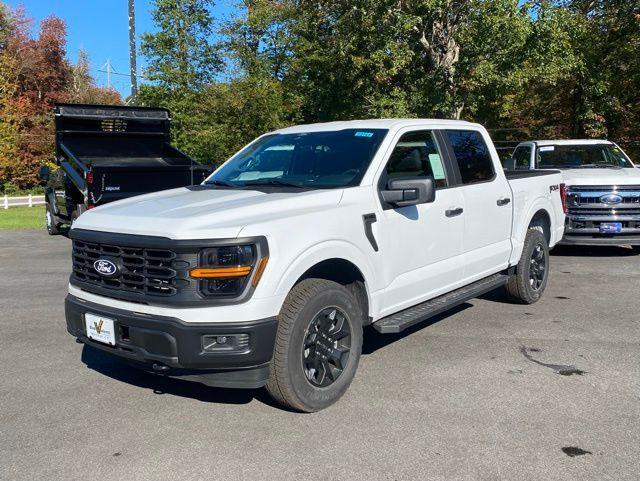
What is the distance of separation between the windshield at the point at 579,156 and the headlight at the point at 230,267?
30.0ft

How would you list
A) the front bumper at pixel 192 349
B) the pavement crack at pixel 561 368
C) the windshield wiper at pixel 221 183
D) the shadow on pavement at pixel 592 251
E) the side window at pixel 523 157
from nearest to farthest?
1. the front bumper at pixel 192 349
2. the pavement crack at pixel 561 368
3. the windshield wiper at pixel 221 183
4. the shadow on pavement at pixel 592 251
5. the side window at pixel 523 157

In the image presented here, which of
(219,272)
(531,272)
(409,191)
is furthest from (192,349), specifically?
(531,272)

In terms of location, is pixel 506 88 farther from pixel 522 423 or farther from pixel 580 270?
pixel 522 423

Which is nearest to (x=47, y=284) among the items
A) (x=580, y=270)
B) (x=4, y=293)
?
(x=4, y=293)

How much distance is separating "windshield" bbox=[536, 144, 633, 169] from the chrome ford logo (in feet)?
30.8

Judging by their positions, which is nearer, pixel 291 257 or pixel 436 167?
pixel 291 257

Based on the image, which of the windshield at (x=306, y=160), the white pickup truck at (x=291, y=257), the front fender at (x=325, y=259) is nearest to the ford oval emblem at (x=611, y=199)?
the white pickup truck at (x=291, y=257)

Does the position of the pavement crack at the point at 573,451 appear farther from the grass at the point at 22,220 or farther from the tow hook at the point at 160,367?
the grass at the point at 22,220

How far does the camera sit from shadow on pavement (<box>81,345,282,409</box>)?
14.3ft

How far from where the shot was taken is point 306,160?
5.11 m

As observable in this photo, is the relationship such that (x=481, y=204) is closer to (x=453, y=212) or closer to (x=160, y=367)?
(x=453, y=212)

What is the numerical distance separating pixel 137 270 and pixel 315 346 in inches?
48.9

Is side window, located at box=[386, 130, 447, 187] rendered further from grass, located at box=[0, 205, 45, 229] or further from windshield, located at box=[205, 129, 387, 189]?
grass, located at box=[0, 205, 45, 229]

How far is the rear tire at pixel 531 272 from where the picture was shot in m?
6.62
